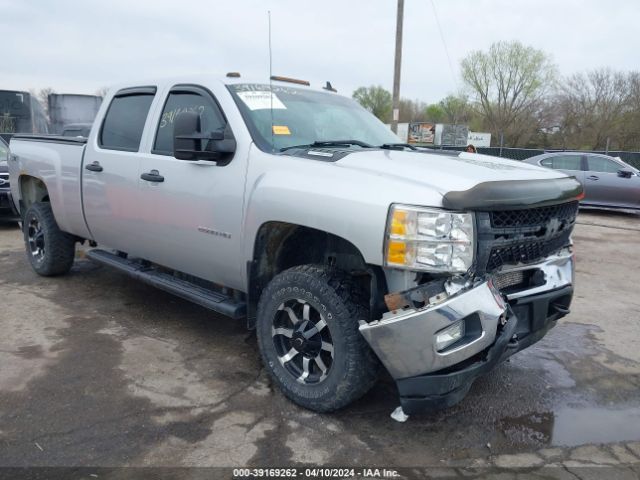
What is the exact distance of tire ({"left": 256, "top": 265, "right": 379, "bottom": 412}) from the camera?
2990 millimetres

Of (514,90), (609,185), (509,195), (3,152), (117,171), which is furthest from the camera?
(514,90)

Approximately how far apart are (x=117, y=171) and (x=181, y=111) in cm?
81

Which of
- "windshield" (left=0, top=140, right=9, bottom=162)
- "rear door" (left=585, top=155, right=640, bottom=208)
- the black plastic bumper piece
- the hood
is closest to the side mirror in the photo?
the hood

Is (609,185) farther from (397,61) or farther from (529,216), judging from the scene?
(529,216)

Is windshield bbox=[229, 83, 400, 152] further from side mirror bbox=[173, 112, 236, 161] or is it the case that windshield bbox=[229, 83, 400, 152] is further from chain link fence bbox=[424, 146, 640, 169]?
chain link fence bbox=[424, 146, 640, 169]

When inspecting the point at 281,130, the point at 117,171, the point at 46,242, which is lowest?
the point at 46,242

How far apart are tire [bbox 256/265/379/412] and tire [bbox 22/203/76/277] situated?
10.9 feet

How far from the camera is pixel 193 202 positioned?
3830mm

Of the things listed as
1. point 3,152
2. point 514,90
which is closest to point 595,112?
point 514,90

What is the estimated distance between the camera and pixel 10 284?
5.89 meters

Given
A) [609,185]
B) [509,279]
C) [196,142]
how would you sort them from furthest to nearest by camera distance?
[609,185]
[196,142]
[509,279]

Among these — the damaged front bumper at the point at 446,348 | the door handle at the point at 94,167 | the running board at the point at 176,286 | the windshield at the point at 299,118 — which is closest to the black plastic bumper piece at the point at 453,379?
the damaged front bumper at the point at 446,348

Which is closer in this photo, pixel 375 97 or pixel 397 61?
pixel 397 61

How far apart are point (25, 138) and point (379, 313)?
5.05 meters
